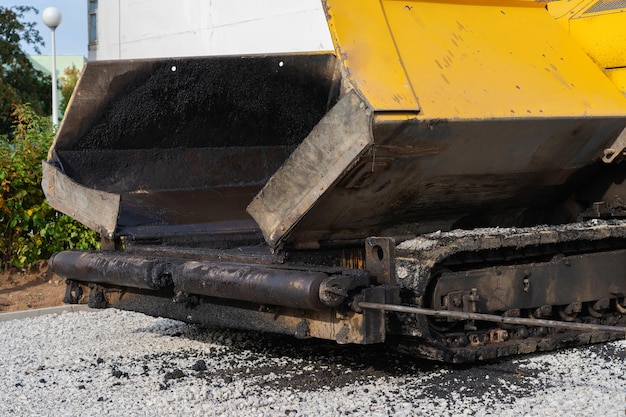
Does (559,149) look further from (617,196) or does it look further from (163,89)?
(163,89)

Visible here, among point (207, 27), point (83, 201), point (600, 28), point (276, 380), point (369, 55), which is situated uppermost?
point (207, 27)

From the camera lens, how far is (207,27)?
2178 centimetres

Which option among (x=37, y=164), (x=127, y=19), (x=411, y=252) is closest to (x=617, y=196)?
(x=411, y=252)

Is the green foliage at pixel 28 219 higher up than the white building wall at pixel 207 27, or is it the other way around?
the white building wall at pixel 207 27

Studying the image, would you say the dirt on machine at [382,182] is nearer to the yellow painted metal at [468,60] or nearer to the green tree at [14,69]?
the yellow painted metal at [468,60]

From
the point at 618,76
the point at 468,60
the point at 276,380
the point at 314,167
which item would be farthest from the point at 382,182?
the point at 618,76

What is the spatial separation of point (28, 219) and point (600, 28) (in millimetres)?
6233

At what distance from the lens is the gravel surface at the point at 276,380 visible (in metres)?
5.30

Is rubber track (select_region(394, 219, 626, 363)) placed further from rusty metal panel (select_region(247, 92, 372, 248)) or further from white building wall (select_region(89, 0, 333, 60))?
white building wall (select_region(89, 0, 333, 60))

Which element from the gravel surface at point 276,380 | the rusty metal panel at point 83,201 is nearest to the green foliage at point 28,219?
the gravel surface at point 276,380

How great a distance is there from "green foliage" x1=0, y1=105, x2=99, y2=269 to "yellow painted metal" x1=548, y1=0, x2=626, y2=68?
5.74 metres

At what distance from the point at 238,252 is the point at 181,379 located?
2.84 ft

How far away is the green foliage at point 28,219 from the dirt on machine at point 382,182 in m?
3.27

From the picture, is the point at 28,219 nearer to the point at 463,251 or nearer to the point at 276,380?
the point at 276,380
